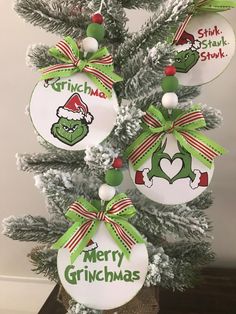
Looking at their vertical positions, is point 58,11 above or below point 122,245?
above

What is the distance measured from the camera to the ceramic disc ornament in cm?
59

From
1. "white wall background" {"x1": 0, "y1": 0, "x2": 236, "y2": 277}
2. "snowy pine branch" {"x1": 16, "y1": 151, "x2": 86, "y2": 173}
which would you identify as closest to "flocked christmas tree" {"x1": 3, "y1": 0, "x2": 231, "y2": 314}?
"snowy pine branch" {"x1": 16, "y1": 151, "x2": 86, "y2": 173}

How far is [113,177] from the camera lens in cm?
54

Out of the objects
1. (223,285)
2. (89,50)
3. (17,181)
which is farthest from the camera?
(17,181)

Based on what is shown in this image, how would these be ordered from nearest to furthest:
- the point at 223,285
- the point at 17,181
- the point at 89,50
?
the point at 89,50, the point at 223,285, the point at 17,181

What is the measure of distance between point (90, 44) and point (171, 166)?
186mm

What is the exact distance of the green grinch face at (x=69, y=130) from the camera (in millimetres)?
535

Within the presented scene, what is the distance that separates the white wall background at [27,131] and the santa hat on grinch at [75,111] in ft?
1.07

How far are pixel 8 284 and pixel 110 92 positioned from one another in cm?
67

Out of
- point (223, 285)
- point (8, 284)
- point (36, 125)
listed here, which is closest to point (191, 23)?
point (36, 125)

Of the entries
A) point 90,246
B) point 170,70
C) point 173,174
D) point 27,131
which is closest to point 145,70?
point 170,70

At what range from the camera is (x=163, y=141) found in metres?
0.55

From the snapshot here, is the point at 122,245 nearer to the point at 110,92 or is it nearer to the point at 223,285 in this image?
the point at 110,92

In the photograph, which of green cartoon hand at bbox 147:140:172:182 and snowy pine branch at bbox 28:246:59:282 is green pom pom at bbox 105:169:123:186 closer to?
green cartoon hand at bbox 147:140:172:182
